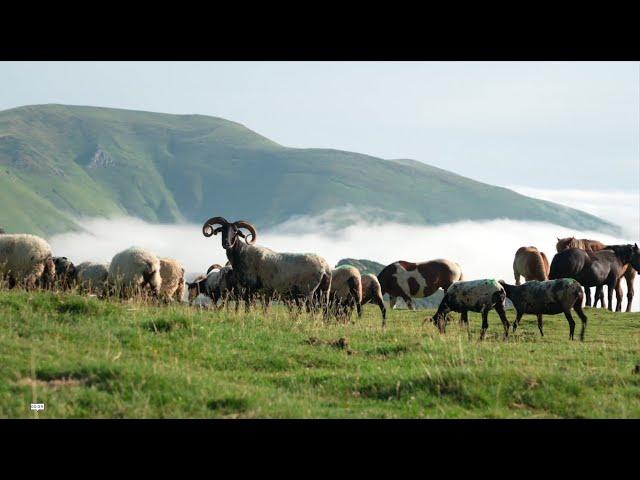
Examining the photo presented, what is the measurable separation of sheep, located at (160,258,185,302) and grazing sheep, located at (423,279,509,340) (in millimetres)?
9848

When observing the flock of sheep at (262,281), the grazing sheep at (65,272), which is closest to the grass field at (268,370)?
the flock of sheep at (262,281)

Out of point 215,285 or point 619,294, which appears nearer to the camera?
point 215,285

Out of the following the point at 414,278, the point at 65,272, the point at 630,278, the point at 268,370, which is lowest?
the point at 268,370

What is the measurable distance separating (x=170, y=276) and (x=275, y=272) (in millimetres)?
5347

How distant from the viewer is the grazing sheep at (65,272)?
2575cm

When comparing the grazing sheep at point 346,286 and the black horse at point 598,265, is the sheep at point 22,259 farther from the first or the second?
the black horse at point 598,265

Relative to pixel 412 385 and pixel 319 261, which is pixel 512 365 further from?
pixel 319 261

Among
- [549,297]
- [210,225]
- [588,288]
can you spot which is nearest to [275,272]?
[210,225]

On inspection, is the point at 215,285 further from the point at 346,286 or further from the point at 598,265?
the point at 598,265

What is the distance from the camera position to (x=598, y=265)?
120 feet

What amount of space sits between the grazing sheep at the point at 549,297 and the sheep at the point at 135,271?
34.5 ft
